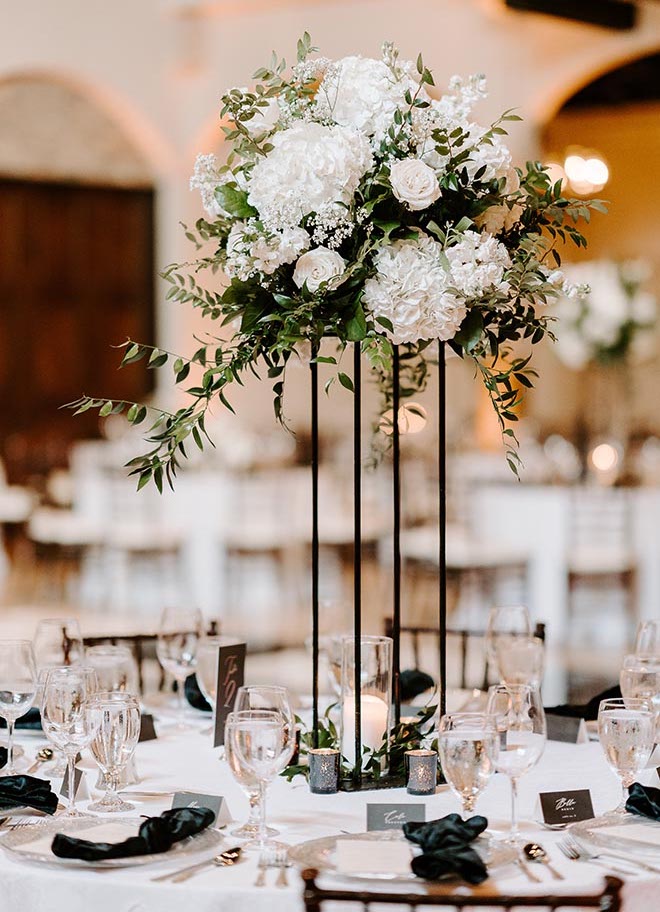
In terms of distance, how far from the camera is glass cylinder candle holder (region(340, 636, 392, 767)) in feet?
8.14

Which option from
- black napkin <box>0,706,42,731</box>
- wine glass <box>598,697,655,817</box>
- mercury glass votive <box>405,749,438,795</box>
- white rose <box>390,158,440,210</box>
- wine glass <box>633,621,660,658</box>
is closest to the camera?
wine glass <box>598,697,655,817</box>

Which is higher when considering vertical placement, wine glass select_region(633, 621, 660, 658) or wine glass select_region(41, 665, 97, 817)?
wine glass select_region(633, 621, 660, 658)

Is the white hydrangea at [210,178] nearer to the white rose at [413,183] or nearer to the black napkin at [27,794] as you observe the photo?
the white rose at [413,183]

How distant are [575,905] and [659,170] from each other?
1379 centimetres

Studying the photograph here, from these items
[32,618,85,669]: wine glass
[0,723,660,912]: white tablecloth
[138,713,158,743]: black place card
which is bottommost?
[0,723,660,912]: white tablecloth

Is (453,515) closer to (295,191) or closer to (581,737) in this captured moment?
(581,737)

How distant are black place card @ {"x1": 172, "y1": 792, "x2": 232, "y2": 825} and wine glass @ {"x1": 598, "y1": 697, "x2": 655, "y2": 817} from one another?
594 millimetres

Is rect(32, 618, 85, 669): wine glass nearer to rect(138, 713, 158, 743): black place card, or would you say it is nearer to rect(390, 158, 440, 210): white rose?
rect(138, 713, 158, 743): black place card

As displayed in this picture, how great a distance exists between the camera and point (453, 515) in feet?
29.7

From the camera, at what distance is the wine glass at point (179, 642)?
2996 mm

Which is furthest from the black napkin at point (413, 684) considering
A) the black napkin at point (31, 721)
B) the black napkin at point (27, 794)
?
the black napkin at point (27, 794)

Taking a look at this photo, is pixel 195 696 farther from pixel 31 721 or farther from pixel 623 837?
pixel 623 837

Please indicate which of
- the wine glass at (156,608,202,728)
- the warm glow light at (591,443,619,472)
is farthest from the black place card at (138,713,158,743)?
the warm glow light at (591,443,619,472)

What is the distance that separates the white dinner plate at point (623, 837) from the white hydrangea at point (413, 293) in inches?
32.5
